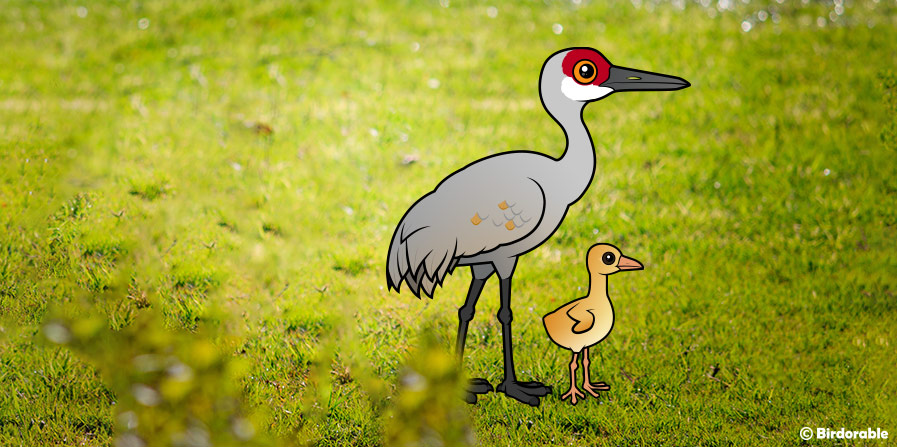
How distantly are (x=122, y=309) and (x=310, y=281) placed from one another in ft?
3.92

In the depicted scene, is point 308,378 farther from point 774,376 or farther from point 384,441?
point 774,376

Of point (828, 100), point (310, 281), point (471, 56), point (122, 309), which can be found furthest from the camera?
point (471, 56)

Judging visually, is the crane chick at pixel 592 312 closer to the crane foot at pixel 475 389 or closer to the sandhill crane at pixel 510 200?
the sandhill crane at pixel 510 200

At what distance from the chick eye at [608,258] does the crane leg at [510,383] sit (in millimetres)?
540

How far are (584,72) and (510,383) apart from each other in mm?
1770

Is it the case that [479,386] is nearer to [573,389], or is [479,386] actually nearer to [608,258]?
[573,389]

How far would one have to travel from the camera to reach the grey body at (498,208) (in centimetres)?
455

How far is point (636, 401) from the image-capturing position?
486cm

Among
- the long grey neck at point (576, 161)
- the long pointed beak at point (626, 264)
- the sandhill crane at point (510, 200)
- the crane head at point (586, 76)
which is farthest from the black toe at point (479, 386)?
the crane head at point (586, 76)

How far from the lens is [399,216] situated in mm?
6461

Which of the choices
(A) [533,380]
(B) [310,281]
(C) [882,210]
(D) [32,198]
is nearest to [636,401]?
(A) [533,380]

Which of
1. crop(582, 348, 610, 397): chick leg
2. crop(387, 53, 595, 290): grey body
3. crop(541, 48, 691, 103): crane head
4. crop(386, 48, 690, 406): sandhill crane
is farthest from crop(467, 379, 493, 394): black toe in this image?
crop(541, 48, 691, 103): crane head

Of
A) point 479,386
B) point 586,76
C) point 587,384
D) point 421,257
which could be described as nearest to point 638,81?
point 586,76

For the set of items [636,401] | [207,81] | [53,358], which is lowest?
[636,401]
